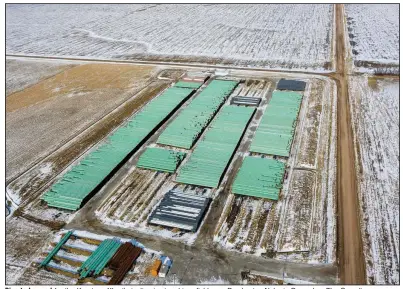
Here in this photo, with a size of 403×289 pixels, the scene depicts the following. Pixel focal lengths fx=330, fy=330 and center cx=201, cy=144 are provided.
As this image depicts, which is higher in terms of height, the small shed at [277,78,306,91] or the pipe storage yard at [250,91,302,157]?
the small shed at [277,78,306,91]

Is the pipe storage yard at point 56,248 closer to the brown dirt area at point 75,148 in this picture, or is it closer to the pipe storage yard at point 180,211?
the pipe storage yard at point 180,211

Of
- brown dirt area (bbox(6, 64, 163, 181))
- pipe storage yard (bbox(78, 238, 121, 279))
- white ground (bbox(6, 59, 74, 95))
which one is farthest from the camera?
white ground (bbox(6, 59, 74, 95))

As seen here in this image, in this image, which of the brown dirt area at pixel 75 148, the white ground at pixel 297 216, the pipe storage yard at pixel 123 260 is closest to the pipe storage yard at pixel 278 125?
the white ground at pixel 297 216

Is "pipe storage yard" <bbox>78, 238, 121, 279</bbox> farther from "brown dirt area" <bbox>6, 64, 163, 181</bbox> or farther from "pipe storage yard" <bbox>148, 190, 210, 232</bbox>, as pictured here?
"brown dirt area" <bbox>6, 64, 163, 181</bbox>

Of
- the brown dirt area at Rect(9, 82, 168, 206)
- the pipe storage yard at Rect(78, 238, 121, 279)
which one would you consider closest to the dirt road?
the pipe storage yard at Rect(78, 238, 121, 279)

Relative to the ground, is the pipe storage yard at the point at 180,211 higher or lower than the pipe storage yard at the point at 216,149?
lower

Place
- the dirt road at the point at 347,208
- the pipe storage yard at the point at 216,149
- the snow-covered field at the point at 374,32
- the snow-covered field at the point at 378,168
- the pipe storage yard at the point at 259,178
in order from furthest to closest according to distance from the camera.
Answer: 1. the snow-covered field at the point at 374,32
2. the pipe storage yard at the point at 216,149
3. the pipe storage yard at the point at 259,178
4. the snow-covered field at the point at 378,168
5. the dirt road at the point at 347,208
